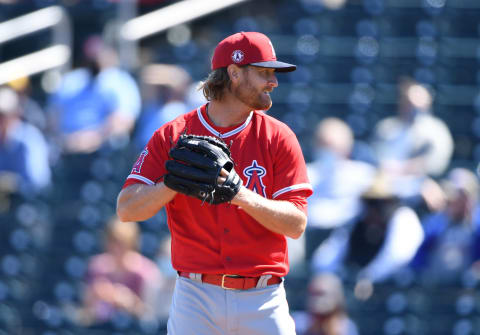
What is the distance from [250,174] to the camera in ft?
10.1

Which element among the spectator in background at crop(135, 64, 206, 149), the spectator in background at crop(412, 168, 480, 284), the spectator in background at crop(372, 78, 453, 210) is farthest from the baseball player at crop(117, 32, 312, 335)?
the spectator in background at crop(135, 64, 206, 149)

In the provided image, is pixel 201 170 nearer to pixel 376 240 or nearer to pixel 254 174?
pixel 254 174

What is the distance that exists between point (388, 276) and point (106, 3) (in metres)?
3.68

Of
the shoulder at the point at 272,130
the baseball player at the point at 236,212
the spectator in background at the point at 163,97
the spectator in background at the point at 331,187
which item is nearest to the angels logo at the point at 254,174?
the baseball player at the point at 236,212

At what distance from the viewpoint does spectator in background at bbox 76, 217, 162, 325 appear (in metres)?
6.41

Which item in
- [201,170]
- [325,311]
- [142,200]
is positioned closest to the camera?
[201,170]

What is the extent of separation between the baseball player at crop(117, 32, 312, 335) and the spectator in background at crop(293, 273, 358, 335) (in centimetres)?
276

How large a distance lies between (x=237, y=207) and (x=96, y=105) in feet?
14.1

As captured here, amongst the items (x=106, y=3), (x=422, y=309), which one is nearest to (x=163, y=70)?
(x=106, y=3)

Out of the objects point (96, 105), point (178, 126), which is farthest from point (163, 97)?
point (178, 126)

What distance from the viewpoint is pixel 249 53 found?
3.10 metres

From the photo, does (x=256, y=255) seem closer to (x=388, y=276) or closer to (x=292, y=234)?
(x=292, y=234)

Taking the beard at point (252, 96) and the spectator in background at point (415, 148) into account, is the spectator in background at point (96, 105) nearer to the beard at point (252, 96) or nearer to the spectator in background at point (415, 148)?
the spectator in background at point (415, 148)

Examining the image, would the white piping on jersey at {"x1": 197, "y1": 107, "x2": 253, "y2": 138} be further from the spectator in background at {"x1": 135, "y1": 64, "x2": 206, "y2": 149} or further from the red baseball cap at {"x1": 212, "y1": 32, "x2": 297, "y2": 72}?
the spectator in background at {"x1": 135, "y1": 64, "x2": 206, "y2": 149}
